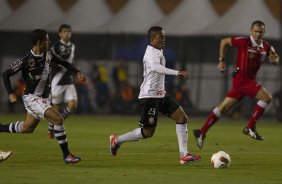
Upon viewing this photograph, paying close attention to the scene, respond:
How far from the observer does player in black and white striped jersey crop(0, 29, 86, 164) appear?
1440 centimetres

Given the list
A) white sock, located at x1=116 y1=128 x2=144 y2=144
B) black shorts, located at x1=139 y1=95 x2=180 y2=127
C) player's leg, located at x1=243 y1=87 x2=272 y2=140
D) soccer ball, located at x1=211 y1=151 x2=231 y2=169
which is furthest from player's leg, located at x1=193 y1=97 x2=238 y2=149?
soccer ball, located at x1=211 y1=151 x2=231 y2=169

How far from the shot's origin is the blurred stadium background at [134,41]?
33.4m

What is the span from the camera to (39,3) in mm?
36594

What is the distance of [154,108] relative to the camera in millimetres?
14633

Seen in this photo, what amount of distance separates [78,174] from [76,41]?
2310cm

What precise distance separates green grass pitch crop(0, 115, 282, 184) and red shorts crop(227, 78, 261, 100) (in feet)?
3.58

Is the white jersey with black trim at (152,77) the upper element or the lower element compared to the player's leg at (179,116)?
upper

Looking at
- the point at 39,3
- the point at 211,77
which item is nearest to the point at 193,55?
the point at 211,77

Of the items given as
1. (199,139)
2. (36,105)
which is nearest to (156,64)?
(36,105)

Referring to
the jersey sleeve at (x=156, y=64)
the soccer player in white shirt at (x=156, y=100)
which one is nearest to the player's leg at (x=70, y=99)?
the soccer player in white shirt at (x=156, y=100)

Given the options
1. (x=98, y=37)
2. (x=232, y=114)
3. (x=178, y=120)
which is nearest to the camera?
(x=178, y=120)

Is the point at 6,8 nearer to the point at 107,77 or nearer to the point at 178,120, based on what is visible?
the point at 107,77

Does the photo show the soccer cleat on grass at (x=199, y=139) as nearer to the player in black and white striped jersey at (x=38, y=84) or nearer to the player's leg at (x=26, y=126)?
the player in black and white striped jersey at (x=38, y=84)

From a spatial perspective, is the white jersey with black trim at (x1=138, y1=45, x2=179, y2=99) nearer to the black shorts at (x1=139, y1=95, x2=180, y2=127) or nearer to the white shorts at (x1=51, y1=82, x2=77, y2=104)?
the black shorts at (x1=139, y1=95, x2=180, y2=127)
